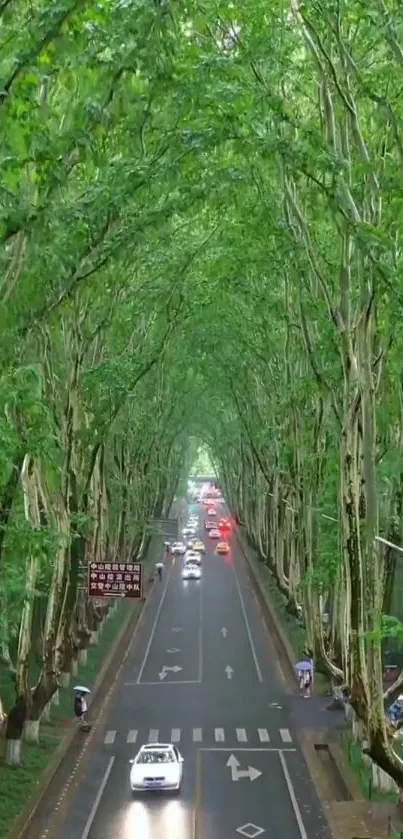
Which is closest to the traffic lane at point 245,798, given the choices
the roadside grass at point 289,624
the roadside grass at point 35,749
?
the roadside grass at point 35,749

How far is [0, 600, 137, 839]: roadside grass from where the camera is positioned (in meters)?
20.2

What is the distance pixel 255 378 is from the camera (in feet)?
130

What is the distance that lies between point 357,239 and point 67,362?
1048 centimetres

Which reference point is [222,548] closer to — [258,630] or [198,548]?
[198,548]

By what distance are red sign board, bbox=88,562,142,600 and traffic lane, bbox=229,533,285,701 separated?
22.4ft

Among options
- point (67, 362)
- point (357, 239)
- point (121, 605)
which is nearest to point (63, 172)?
point (357, 239)

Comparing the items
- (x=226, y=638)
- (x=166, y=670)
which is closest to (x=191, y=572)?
(x=226, y=638)

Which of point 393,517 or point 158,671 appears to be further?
point 158,671

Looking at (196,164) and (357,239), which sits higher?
(196,164)

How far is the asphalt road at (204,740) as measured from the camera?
66.0ft

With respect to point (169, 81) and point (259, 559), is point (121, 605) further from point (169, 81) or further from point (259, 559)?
point (169, 81)

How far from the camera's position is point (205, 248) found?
26.5 meters

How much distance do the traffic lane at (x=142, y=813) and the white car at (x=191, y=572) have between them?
34.8 meters

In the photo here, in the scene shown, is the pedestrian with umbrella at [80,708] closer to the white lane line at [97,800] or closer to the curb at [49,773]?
the curb at [49,773]
